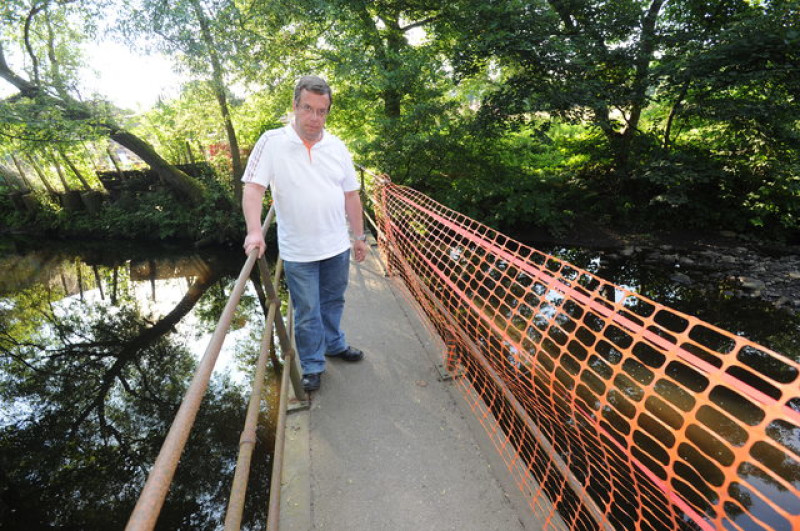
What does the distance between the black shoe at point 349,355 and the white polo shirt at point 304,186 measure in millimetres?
872

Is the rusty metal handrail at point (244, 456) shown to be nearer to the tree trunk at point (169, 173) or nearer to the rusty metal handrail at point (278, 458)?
the rusty metal handrail at point (278, 458)

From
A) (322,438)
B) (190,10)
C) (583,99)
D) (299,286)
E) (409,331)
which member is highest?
(190,10)

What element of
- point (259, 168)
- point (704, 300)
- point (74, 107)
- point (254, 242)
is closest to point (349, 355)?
point (254, 242)

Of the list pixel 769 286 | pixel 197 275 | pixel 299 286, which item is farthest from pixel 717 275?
pixel 197 275

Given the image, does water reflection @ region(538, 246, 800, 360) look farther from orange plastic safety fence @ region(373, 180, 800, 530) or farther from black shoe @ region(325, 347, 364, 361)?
black shoe @ region(325, 347, 364, 361)

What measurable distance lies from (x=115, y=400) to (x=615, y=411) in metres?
5.94

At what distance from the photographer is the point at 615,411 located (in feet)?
6.21

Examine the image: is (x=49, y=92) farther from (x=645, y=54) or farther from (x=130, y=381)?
(x=645, y=54)

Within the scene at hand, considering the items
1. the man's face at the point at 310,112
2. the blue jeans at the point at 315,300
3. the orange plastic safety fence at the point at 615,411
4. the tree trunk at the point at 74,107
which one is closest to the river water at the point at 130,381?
the blue jeans at the point at 315,300

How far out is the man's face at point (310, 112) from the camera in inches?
84.1

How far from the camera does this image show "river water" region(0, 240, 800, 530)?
379 centimetres

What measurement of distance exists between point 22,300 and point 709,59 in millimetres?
14999

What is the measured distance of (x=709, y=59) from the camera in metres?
6.55

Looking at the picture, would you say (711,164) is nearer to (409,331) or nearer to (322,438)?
(409,331)
